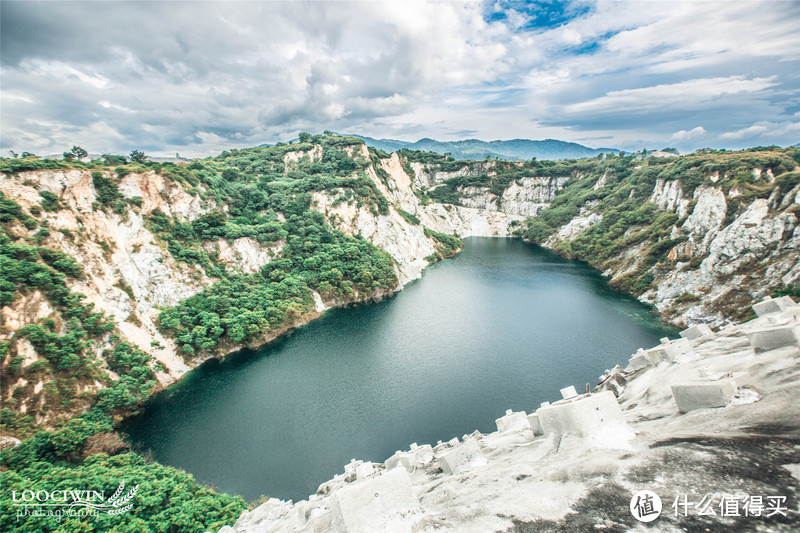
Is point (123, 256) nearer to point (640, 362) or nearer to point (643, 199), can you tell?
point (640, 362)

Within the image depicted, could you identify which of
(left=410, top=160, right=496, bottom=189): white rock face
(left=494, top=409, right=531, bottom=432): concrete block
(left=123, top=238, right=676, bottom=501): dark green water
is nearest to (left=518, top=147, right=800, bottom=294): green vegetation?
(left=123, top=238, right=676, bottom=501): dark green water

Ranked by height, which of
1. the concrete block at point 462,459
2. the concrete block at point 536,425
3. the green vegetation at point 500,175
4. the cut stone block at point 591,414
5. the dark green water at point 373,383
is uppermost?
the green vegetation at point 500,175

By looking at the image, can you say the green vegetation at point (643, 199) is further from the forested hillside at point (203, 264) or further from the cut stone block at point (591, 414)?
the cut stone block at point (591, 414)

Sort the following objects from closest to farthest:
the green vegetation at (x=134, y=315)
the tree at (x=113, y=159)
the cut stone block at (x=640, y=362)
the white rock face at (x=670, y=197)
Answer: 1. the green vegetation at (x=134, y=315)
2. the cut stone block at (x=640, y=362)
3. the tree at (x=113, y=159)
4. the white rock face at (x=670, y=197)

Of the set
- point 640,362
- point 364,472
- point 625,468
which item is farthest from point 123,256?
point 640,362

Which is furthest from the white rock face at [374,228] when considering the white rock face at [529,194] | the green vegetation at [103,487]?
the white rock face at [529,194]

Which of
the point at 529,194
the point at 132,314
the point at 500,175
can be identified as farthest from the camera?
the point at 500,175

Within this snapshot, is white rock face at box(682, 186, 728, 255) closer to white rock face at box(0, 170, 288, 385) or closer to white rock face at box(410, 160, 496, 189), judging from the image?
white rock face at box(0, 170, 288, 385)
